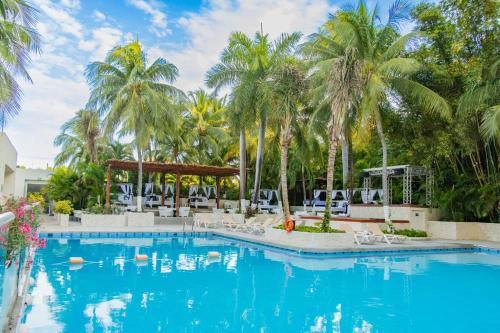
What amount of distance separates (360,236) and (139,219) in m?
9.76

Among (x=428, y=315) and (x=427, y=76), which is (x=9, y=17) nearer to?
(x=428, y=315)

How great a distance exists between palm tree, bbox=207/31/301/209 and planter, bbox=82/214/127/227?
21.7 ft

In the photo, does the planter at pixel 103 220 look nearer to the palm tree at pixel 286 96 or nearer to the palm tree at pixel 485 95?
the palm tree at pixel 286 96

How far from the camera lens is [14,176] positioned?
23.8m

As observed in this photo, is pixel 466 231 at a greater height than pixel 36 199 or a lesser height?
lesser

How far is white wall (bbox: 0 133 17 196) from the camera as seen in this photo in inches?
702

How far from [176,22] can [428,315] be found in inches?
585

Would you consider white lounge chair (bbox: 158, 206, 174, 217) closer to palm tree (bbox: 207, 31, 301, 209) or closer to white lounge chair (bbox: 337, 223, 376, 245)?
palm tree (bbox: 207, 31, 301, 209)

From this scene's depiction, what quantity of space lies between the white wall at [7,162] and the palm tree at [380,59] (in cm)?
1414

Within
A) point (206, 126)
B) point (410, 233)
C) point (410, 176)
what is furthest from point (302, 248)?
point (206, 126)

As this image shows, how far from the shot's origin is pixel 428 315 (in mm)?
6582

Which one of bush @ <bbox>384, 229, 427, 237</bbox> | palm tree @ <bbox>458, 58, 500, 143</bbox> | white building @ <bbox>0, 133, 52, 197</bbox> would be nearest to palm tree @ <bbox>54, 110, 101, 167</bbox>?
white building @ <bbox>0, 133, 52, 197</bbox>

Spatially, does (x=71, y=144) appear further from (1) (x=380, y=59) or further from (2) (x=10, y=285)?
(2) (x=10, y=285)

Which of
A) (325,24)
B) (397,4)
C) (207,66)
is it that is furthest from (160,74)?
(397,4)
